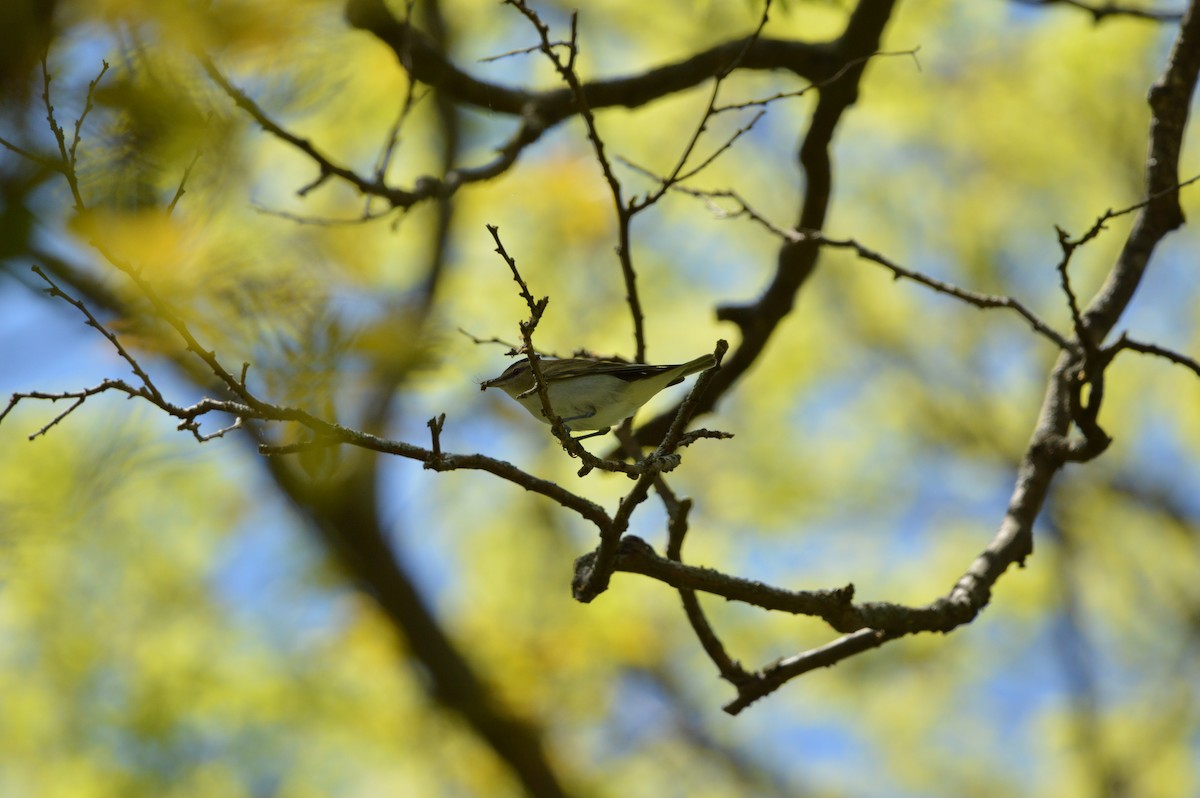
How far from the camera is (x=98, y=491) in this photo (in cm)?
Answer: 238

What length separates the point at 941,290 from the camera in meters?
4.02

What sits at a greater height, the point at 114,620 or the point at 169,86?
the point at 114,620

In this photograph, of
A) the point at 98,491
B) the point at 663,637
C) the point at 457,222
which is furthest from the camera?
the point at 663,637

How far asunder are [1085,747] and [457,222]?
885cm

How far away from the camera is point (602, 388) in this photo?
3.82 m

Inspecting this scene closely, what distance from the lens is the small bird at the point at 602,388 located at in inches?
145

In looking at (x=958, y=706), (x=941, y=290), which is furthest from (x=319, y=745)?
(x=941, y=290)

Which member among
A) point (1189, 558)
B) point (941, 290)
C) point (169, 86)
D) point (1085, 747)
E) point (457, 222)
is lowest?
point (169, 86)

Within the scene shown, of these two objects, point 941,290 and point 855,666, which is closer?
point 941,290

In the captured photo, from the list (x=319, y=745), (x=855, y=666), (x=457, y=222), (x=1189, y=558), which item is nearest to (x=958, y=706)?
(x=855, y=666)

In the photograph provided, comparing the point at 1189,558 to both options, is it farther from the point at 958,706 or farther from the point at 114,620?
the point at 114,620

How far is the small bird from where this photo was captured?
368cm

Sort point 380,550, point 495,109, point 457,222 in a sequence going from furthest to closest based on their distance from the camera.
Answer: point 457,222
point 380,550
point 495,109

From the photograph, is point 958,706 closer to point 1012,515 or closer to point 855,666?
point 855,666
